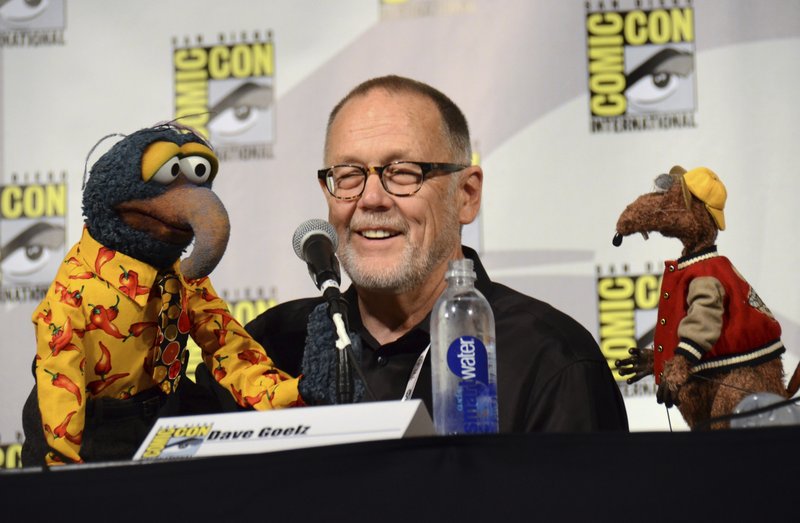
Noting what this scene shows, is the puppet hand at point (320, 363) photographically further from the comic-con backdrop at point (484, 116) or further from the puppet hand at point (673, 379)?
the comic-con backdrop at point (484, 116)

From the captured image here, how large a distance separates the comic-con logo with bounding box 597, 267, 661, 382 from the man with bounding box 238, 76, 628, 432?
570 millimetres

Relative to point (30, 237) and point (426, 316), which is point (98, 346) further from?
point (30, 237)

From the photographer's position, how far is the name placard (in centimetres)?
85

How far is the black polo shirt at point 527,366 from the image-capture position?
139 cm

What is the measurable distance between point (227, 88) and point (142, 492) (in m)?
1.60

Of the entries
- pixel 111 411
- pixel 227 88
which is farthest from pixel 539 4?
pixel 111 411

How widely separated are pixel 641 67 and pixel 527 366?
98 cm

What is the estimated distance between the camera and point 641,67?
2160 mm

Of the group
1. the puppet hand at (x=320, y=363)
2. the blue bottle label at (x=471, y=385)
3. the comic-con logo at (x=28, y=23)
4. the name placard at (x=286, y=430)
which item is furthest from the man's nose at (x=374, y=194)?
the comic-con logo at (x=28, y=23)

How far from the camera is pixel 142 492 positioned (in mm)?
834

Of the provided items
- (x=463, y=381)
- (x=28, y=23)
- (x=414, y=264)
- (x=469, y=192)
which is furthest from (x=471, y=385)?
(x=28, y=23)

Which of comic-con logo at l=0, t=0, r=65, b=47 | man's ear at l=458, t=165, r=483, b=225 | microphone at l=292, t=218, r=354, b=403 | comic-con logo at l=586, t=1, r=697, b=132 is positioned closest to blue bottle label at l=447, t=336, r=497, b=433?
microphone at l=292, t=218, r=354, b=403

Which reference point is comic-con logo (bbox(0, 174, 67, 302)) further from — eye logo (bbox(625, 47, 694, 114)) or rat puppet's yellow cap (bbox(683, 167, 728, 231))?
rat puppet's yellow cap (bbox(683, 167, 728, 231))

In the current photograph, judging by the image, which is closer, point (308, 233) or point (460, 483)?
point (460, 483)
